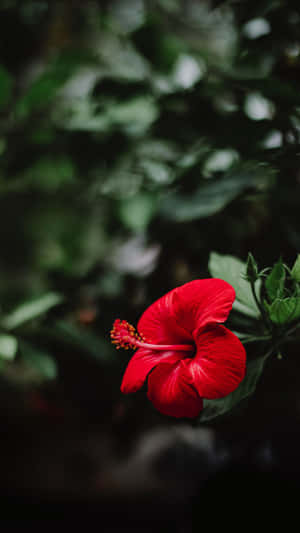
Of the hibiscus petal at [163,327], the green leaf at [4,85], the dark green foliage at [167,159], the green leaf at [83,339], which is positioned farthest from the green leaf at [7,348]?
the green leaf at [4,85]

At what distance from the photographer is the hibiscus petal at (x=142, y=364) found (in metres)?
0.34

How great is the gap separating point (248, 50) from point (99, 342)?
1.96 feet

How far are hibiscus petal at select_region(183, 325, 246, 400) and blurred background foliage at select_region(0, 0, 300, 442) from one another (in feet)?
0.46

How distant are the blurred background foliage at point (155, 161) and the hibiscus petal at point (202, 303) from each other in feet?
0.38

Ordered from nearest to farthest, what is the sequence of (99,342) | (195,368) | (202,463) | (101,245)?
(195,368) < (99,342) < (202,463) < (101,245)

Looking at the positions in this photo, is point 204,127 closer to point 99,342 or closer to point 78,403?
point 99,342

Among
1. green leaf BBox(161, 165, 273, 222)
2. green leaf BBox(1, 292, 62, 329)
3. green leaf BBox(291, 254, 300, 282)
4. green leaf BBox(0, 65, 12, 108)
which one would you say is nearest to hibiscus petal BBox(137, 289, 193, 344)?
green leaf BBox(291, 254, 300, 282)

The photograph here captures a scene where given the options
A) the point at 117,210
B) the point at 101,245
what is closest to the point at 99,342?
the point at 117,210

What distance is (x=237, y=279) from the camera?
0.40 metres

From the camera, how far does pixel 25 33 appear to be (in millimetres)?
1670

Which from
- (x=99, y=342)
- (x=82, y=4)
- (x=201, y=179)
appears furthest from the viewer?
(x=82, y=4)

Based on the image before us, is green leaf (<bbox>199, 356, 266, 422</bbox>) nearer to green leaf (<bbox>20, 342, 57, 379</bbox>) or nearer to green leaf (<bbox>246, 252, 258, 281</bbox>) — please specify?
green leaf (<bbox>246, 252, 258, 281</bbox>)

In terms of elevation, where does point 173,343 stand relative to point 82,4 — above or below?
below

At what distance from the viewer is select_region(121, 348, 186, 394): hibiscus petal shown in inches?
13.2
